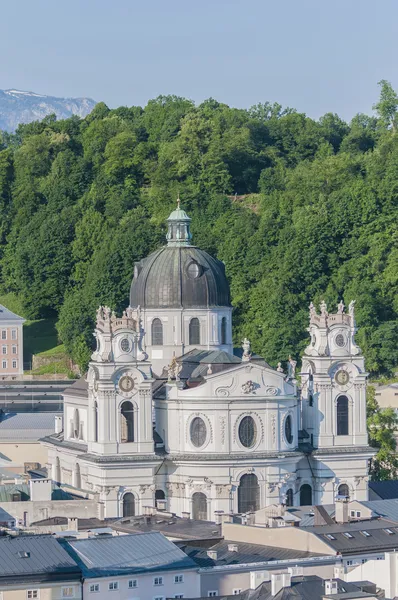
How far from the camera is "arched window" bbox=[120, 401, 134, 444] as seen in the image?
101 meters

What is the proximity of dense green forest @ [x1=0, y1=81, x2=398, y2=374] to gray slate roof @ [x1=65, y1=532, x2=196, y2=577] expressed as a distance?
52.2m

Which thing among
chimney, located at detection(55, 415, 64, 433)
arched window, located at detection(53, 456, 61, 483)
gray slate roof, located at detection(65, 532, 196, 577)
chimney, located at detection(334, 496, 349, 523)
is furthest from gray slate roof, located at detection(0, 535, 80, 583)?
chimney, located at detection(55, 415, 64, 433)

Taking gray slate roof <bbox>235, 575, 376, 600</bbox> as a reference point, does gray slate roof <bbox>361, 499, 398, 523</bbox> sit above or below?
above

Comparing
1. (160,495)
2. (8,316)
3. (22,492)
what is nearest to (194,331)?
(160,495)

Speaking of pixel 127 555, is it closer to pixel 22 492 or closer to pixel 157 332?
pixel 22 492

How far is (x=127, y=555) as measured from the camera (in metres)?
76.9

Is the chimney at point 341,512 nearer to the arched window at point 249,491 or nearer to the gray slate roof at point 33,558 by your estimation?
the gray slate roof at point 33,558

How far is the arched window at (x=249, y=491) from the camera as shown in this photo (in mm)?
100625

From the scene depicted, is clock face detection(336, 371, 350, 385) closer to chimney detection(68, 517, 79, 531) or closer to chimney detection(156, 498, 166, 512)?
chimney detection(156, 498, 166, 512)

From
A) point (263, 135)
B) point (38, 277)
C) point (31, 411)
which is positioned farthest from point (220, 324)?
point (263, 135)

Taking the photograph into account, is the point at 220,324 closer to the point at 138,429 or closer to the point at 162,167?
the point at 138,429

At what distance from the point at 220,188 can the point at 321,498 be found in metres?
60.9

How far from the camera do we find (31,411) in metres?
130

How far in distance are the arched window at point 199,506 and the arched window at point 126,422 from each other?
3.14m
